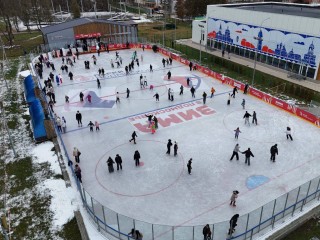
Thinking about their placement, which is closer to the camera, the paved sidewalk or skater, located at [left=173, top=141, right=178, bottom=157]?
skater, located at [left=173, top=141, right=178, bottom=157]

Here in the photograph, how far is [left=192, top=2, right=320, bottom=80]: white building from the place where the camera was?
32.7 metres

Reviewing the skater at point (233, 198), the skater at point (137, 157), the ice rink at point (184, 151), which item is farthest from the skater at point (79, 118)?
the skater at point (233, 198)

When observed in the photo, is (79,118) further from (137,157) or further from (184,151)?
(184,151)

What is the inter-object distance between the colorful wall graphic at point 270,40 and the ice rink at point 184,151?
1045 cm

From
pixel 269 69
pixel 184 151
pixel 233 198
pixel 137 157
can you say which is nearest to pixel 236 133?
pixel 184 151

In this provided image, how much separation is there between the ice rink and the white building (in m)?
10.5

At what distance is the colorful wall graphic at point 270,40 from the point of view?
3275cm

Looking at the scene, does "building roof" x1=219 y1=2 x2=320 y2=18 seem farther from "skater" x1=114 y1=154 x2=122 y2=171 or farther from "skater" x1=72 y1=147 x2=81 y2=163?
"skater" x1=72 y1=147 x2=81 y2=163

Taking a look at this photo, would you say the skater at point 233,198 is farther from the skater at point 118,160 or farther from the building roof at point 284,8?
the building roof at point 284,8

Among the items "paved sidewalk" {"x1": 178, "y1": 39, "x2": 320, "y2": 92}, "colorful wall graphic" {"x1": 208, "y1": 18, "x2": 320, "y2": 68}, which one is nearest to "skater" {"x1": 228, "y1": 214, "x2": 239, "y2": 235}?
"paved sidewalk" {"x1": 178, "y1": 39, "x2": 320, "y2": 92}

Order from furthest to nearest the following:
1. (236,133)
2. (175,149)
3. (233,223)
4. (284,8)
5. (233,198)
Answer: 1. (284,8)
2. (236,133)
3. (175,149)
4. (233,198)
5. (233,223)

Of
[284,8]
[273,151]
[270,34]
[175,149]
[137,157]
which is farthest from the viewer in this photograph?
[284,8]

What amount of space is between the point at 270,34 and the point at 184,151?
82.6 ft

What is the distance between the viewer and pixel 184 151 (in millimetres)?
20062
